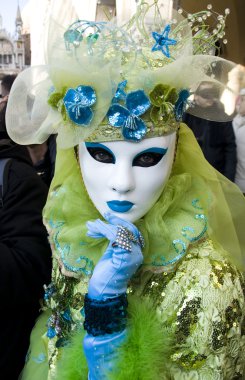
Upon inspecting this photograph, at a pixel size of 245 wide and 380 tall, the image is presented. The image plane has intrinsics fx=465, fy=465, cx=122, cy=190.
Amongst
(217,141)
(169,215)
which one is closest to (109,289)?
(169,215)

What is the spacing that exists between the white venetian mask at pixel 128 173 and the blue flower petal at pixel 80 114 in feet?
0.18

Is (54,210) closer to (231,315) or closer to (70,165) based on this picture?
(70,165)

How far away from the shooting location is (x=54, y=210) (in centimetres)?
123

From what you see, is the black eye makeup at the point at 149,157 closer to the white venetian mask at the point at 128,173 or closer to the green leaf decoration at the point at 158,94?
the white venetian mask at the point at 128,173

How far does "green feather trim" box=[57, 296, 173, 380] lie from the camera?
3.21 ft

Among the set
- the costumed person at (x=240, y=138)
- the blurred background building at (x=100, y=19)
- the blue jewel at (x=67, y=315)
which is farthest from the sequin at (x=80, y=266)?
the costumed person at (x=240, y=138)

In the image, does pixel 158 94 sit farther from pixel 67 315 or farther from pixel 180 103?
pixel 67 315

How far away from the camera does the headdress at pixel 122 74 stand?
3.27 ft

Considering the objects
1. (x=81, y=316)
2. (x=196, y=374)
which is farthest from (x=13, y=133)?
(x=196, y=374)

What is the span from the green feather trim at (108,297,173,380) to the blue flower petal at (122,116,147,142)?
0.36m

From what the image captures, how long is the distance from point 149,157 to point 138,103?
121mm

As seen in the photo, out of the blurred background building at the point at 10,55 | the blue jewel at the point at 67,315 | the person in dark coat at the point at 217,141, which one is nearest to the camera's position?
the blue jewel at the point at 67,315

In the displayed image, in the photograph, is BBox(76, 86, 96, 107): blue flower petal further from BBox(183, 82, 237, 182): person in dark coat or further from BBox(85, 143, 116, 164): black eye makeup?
BBox(183, 82, 237, 182): person in dark coat

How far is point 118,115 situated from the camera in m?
1.01
